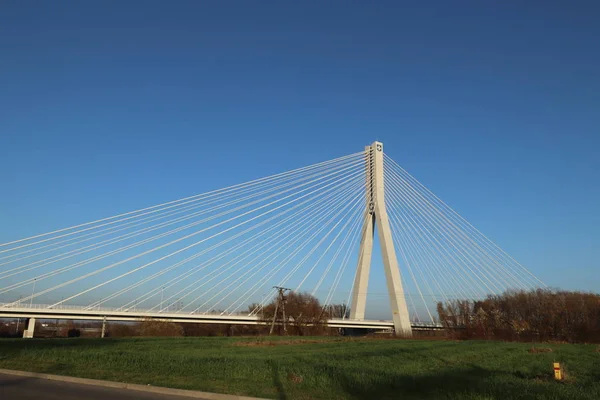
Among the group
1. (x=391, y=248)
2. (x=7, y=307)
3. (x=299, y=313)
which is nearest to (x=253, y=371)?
(x=391, y=248)

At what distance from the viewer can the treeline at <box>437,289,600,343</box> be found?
176ft

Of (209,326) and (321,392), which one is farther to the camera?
(209,326)

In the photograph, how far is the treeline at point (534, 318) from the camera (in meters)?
53.8

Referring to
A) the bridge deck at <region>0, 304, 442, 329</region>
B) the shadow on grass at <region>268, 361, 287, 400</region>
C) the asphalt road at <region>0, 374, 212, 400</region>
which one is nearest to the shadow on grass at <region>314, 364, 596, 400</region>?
the shadow on grass at <region>268, 361, 287, 400</region>

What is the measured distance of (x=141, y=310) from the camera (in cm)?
5506

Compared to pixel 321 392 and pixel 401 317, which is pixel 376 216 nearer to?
pixel 401 317

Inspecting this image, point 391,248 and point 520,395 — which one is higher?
point 391,248

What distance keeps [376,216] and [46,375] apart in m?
32.7

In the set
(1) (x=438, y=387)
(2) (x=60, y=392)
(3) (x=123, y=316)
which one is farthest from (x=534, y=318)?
(2) (x=60, y=392)

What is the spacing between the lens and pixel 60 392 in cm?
1065

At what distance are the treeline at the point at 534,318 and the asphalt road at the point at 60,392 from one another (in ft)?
156

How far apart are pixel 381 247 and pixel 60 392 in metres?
33.8

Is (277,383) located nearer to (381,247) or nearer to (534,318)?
(381,247)

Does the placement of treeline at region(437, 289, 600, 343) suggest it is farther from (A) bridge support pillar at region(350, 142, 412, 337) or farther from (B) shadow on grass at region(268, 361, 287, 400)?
(B) shadow on grass at region(268, 361, 287, 400)
